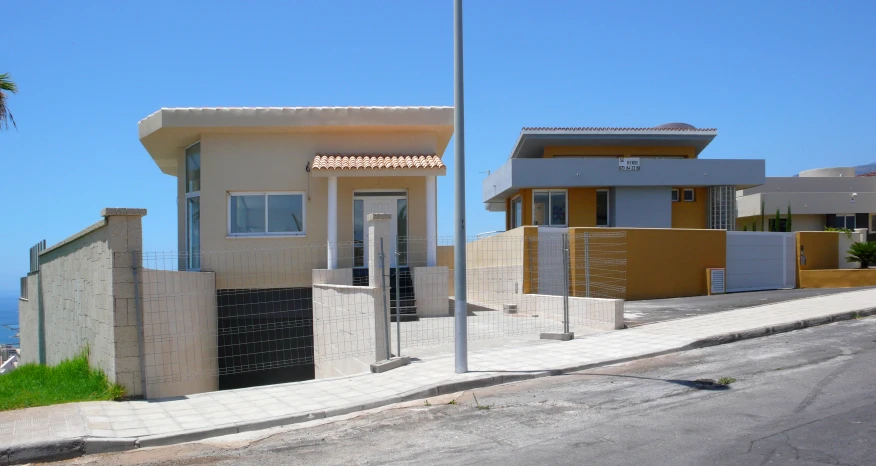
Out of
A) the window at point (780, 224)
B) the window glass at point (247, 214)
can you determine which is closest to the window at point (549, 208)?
the window at point (780, 224)

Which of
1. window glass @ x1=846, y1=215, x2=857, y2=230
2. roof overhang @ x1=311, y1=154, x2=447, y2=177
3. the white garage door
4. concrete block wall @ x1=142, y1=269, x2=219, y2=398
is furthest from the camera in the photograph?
window glass @ x1=846, y1=215, x2=857, y2=230

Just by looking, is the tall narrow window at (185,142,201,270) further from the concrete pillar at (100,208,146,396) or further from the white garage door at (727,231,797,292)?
the white garage door at (727,231,797,292)

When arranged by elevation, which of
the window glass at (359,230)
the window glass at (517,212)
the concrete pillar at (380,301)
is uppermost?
the window glass at (517,212)

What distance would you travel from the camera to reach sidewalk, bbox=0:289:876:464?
730 cm

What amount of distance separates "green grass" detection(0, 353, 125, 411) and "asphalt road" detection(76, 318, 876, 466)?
7.65 ft

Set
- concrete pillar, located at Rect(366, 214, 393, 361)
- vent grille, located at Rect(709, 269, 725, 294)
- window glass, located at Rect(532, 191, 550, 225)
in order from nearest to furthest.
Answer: concrete pillar, located at Rect(366, 214, 393, 361), vent grille, located at Rect(709, 269, 725, 294), window glass, located at Rect(532, 191, 550, 225)

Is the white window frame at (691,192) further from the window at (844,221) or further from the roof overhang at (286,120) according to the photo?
the roof overhang at (286,120)

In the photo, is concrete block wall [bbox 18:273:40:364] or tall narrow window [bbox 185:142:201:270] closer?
concrete block wall [bbox 18:273:40:364]

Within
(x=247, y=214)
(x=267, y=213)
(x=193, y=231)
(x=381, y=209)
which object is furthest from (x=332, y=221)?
(x=193, y=231)

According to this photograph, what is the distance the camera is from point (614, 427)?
6984 millimetres

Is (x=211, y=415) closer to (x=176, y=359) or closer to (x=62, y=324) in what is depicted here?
(x=176, y=359)

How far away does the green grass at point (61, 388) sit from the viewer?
8.89 meters

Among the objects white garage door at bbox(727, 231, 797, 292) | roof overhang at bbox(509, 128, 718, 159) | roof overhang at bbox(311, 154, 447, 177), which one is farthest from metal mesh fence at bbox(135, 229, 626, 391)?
roof overhang at bbox(509, 128, 718, 159)

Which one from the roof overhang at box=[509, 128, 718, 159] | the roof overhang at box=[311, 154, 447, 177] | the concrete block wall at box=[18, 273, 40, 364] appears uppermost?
the roof overhang at box=[509, 128, 718, 159]
